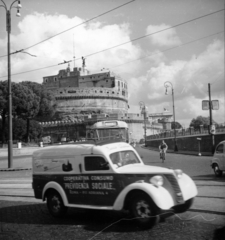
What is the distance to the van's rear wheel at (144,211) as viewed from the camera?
5719 mm

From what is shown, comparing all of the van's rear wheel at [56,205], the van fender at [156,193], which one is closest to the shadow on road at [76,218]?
the van's rear wheel at [56,205]

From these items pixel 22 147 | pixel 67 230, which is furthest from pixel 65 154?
pixel 22 147

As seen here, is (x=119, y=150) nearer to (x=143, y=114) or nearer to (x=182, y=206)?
(x=182, y=206)

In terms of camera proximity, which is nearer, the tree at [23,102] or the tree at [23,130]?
the tree at [23,102]

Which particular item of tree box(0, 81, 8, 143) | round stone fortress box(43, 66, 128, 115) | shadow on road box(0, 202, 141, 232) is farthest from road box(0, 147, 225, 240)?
round stone fortress box(43, 66, 128, 115)

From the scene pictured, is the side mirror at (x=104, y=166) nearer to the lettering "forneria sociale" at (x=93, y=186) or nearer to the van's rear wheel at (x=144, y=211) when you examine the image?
the lettering "forneria sociale" at (x=93, y=186)

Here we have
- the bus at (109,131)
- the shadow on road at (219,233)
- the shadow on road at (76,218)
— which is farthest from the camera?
the bus at (109,131)

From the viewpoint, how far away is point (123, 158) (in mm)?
6645

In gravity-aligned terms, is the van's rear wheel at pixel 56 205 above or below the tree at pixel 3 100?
below

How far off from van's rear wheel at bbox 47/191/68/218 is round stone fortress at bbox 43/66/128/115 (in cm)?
8873

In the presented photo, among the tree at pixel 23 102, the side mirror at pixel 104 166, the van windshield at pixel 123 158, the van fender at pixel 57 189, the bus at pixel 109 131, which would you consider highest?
the tree at pixel 23 102

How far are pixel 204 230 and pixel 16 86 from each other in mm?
42972

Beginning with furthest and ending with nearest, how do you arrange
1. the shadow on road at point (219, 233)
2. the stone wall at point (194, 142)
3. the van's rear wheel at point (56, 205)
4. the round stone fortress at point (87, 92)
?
the round stone fortress at point (87, 92)
the stone wall at point (194, 142)
the van's rear wheel at point (56, 205)
the shadow on road at point (219, 233)

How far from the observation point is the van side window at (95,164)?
643cm
